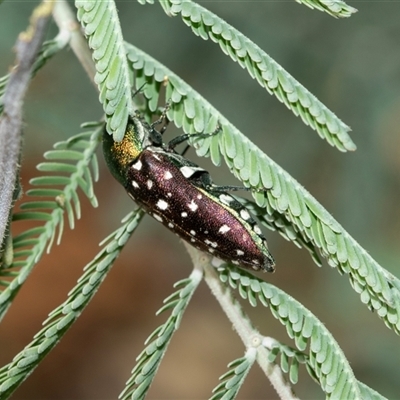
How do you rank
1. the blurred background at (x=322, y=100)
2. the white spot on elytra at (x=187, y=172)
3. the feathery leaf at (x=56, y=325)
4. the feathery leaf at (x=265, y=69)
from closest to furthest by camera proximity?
the feathery leaf at (x=265, y=69), the feathery leaf at (x=56, y=325), the white spot on elytra at (x=187, y=172), the blurred background at (x=322, y=100)

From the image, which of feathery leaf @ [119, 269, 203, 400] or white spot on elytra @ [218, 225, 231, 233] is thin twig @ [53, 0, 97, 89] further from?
feathery leaf @ [119, 269, 203, 400]

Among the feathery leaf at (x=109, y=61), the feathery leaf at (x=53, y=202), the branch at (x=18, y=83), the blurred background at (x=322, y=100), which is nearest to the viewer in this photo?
the branch at (x=18, y=83)

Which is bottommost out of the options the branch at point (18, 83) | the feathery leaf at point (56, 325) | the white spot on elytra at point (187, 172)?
the feathery leaf at point (56, 325)

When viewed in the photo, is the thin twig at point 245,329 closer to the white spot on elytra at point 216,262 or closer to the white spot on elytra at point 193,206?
the white spot on elytra at point 216,262

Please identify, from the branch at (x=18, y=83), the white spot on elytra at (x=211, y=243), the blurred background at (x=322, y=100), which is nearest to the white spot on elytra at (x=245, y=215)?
the white spot on elytra at (x=211, y=243)

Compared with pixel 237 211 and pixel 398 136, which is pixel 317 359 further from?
pixel 398 136

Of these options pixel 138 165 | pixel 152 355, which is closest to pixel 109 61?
pixel 138 165

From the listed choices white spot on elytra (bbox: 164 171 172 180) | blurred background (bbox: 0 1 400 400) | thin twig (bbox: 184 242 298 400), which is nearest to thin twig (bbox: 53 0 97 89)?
white spot on elytra (bbox: 164 171 172 180)

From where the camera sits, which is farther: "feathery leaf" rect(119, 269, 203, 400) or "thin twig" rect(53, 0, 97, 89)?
"thin twig" rect(53, 0, 97, 89)

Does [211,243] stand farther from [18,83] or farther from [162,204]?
[18,83]

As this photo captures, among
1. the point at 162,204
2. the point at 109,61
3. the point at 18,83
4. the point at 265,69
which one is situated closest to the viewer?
the point at 18,83
